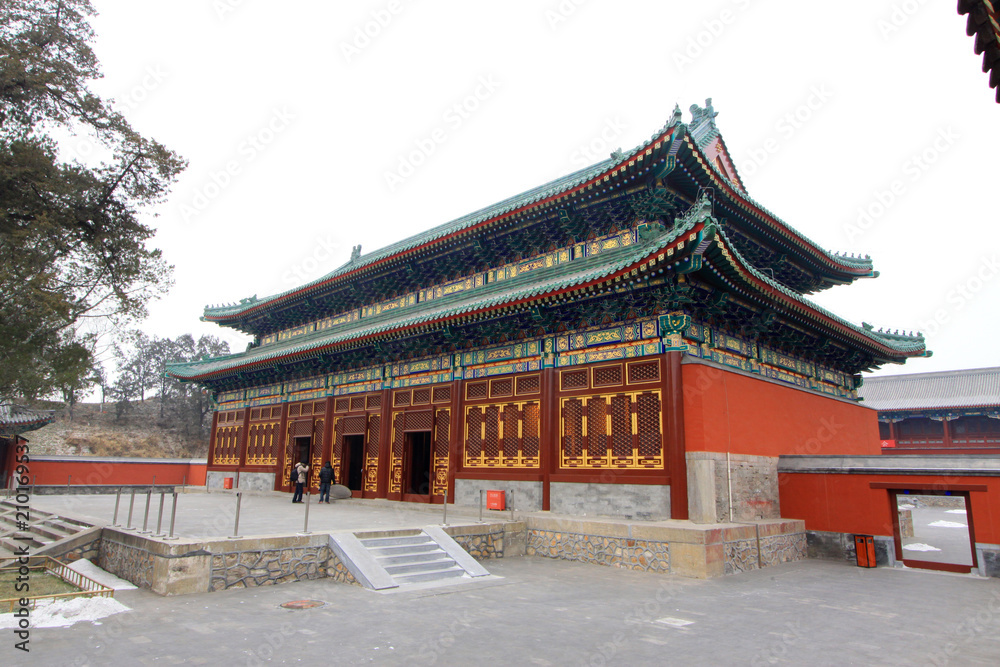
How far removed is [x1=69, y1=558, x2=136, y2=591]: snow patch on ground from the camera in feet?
31.2

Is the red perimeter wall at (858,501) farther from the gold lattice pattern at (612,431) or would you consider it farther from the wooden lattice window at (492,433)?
the wooden lattice window at (492,433)

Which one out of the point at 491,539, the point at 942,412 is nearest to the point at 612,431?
the point at 491,539

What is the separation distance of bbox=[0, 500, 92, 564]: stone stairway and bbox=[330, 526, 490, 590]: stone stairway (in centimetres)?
549

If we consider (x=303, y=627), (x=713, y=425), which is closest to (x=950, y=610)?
(x=713, y=425)

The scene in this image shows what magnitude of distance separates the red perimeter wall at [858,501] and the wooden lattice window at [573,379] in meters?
5.23

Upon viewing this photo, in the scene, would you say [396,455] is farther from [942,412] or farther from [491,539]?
[942,412]

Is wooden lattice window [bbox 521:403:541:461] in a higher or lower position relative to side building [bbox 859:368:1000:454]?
lower

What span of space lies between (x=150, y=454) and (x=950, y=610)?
56683 mm

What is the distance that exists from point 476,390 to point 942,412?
34985 millimetres

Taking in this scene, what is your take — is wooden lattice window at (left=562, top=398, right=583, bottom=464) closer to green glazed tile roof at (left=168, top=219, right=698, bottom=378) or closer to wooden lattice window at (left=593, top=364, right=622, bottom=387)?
wooden lattice window at (left=593, top=364, right=622, bottom=387)

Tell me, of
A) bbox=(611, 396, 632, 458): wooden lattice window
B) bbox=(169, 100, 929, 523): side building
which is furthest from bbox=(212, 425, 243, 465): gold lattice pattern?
bbox=(611, 396, 632, 458): wooden lattice window

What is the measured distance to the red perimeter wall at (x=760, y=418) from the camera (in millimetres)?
12664

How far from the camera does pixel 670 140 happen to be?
1274 centimetres

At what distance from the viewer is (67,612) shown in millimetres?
7617
